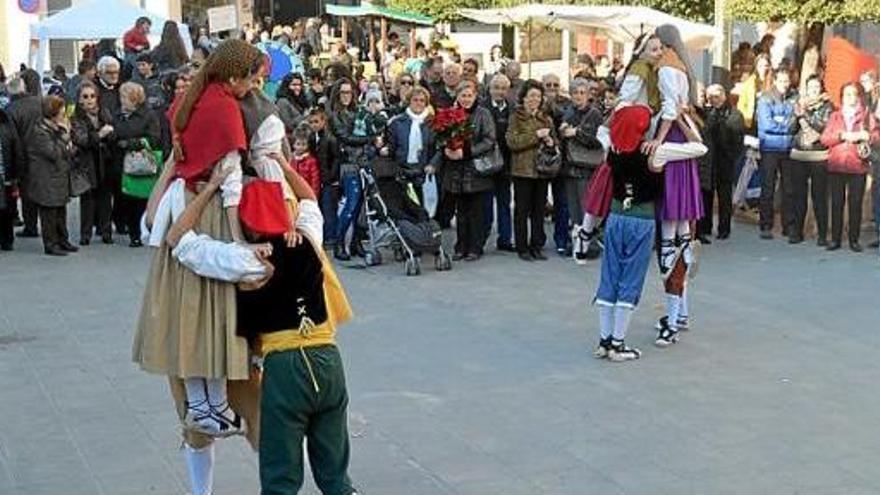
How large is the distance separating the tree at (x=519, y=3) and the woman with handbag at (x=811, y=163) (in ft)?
27.6

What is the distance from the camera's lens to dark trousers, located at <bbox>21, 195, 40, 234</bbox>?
13.6 meters

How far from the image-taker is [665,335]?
895 centimetres

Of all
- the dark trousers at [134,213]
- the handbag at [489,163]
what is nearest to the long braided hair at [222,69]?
the handbag at [489,163]

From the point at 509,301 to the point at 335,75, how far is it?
5.85 metres

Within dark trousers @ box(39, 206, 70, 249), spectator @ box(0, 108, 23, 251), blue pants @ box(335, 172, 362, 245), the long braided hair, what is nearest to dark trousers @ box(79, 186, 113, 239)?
dark trousers @ box(39, 206, 70, 249)

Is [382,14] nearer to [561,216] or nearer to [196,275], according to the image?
[561,216]

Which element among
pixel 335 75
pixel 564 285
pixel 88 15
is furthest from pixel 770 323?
pixel 88 15

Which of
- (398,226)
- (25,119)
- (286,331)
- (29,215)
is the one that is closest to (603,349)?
(398,226)

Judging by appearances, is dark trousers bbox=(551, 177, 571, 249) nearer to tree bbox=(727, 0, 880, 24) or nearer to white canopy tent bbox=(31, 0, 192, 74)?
tree bbox=(727, 0, 880, 24)

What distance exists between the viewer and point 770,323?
967 centimetres

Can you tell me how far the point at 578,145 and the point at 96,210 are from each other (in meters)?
5.13

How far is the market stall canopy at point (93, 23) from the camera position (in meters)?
20.3

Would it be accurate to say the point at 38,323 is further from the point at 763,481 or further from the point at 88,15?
the point at 88,15

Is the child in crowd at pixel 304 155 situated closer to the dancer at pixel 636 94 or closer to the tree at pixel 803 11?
the dancer at pixel 636 94
